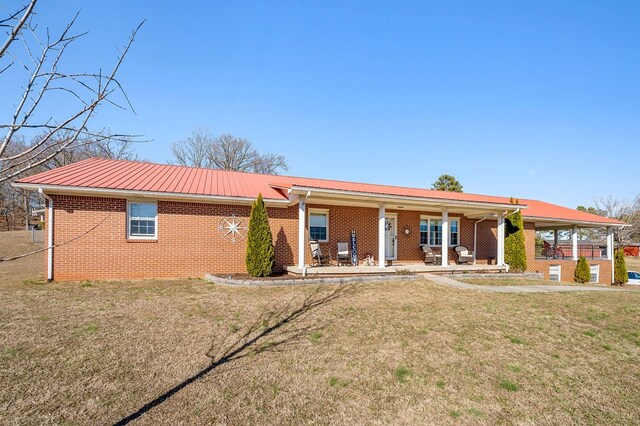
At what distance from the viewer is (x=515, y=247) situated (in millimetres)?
15484

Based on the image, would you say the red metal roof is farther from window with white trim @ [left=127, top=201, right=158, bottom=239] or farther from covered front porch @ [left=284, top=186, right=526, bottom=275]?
window with white trim @ [left=127, top=201, right=158, bottom=239]

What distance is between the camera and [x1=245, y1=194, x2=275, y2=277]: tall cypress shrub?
36.9 feet

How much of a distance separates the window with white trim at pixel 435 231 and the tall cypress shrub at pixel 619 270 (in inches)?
467

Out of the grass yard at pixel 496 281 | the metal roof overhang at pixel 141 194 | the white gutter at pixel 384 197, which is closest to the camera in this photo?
the metal roof overhang at pixel 141 194

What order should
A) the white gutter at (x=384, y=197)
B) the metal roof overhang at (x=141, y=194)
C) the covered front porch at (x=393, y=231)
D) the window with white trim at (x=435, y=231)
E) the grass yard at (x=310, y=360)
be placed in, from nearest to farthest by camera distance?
the grass yard at (x=310, y=360) < the metal roof overhang at (x=141, y=194) < the white gutter at (x=384, y=197) < the covered front porch at (x=393, y=231) < the window with white trim at (x=435, y=231)

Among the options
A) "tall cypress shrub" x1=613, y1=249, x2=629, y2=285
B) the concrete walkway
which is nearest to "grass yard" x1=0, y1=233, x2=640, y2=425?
the concrete walkway

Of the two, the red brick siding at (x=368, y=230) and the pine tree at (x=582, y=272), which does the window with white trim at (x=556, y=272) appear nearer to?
the pine tree at (x=582, y=272)

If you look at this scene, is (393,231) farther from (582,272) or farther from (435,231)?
(582,272)

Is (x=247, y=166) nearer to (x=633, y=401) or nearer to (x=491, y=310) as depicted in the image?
(x=491, y=310)

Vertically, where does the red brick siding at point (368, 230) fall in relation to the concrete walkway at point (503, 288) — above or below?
above

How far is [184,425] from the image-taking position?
366 centimetres

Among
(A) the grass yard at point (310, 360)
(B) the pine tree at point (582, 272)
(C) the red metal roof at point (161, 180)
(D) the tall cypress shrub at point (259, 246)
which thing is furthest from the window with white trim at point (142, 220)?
(B) the pine tree at point (582, 272)

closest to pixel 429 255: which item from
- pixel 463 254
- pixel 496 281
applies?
pixel 463 254

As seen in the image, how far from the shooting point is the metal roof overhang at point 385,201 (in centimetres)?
1170
